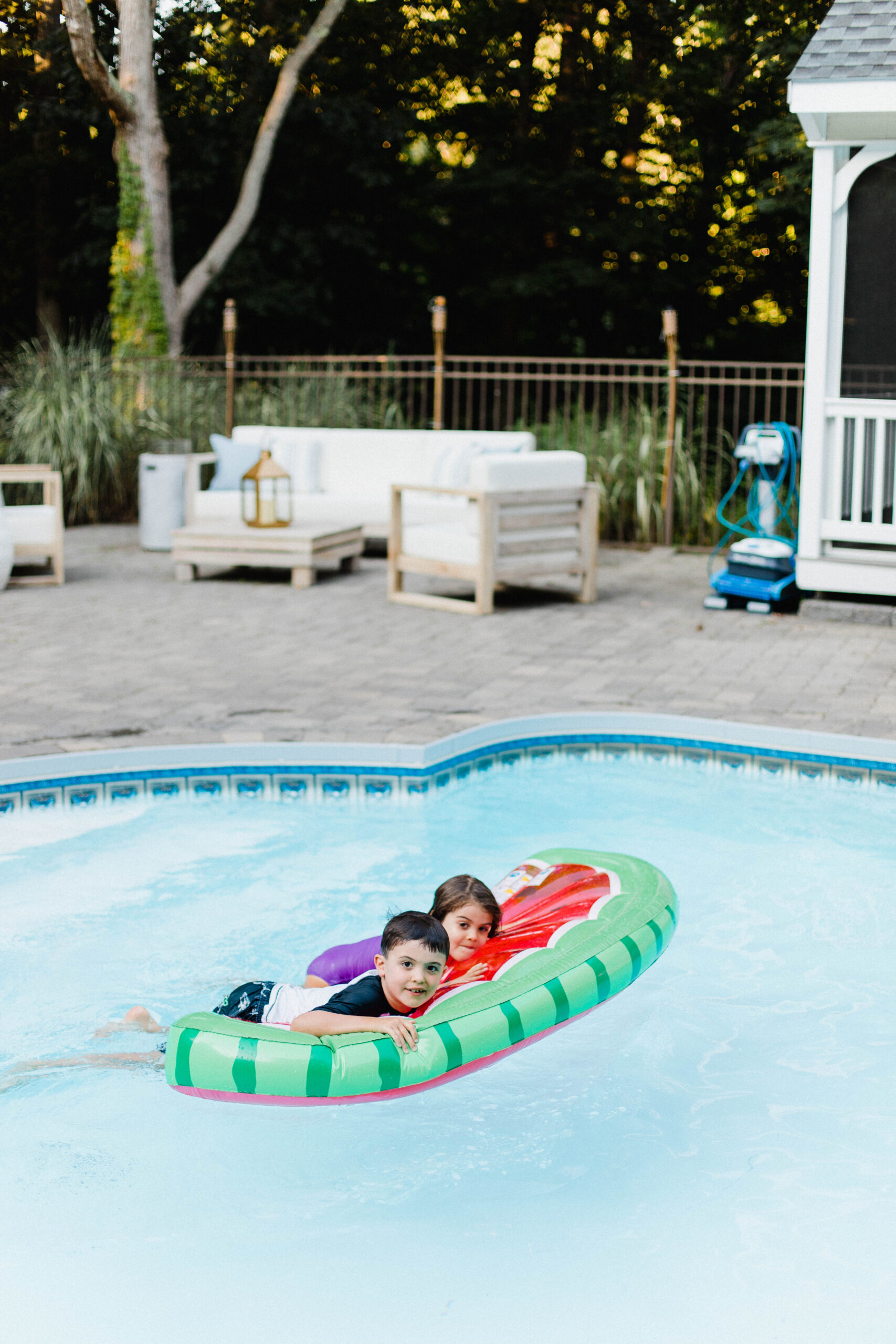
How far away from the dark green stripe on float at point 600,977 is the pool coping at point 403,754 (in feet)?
7.20

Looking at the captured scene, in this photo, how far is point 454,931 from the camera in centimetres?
322

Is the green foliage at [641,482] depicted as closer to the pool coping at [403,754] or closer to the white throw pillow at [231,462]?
the white throw pillow at [231,462]

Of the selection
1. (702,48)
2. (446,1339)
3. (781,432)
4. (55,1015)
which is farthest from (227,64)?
(446,1339)

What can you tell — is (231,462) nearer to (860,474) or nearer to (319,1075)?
(860,474)

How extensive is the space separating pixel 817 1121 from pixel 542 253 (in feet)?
58.8

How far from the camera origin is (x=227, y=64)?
17.8m

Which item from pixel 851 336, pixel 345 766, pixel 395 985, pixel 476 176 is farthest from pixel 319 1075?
pixel 476 176

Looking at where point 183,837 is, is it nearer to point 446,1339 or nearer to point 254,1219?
point 254,1219

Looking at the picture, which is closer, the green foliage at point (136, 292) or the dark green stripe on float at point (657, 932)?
the dark green stripe on float at point (657, 932)

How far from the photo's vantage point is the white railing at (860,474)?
788 cm

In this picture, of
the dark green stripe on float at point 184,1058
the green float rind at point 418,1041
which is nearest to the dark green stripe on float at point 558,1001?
the green float rind at point 418,1041

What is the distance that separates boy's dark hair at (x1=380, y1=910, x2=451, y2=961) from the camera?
2838 millimetres

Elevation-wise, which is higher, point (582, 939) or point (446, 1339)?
point (582, 939)

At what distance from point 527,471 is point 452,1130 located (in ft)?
17.4
